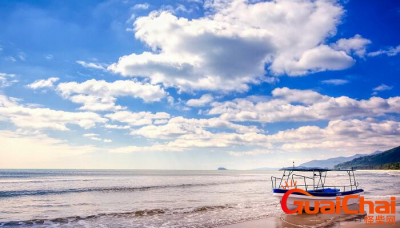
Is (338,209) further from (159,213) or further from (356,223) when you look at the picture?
(159,213)

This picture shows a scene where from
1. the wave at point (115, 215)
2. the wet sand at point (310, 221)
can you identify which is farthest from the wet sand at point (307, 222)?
the wave at point (115, 215)

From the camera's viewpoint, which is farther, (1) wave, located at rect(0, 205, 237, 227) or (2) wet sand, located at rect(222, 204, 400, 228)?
(1) wave, located at rect(0, 205, 237, 227)

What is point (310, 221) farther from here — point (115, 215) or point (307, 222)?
point (115, 215)

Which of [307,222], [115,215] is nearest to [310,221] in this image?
[307,222]

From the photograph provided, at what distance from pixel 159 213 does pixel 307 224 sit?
1520cm

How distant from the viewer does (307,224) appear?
73.5 feet

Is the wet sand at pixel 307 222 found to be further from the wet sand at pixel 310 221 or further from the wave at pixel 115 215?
the wave at pixel 115 215

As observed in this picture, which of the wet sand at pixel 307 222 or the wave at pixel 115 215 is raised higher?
the wet sand at pixel 307 222

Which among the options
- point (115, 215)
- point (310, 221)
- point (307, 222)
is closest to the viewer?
point (307, 222)

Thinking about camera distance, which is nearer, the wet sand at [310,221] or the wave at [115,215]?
the wet sand at [310,221]

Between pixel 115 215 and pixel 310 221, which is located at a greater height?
pixel 310 221

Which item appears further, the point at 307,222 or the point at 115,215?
the point at 115,215

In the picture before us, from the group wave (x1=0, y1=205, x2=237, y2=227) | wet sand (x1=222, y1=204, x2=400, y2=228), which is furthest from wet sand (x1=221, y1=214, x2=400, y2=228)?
wave (x1=0, y1=205, x2=237, y2=227)

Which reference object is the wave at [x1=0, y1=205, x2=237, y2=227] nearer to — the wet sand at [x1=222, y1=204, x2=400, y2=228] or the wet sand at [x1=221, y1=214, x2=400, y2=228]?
the wet sand at [x1=222, y1=204, x2=400, y2=228]
